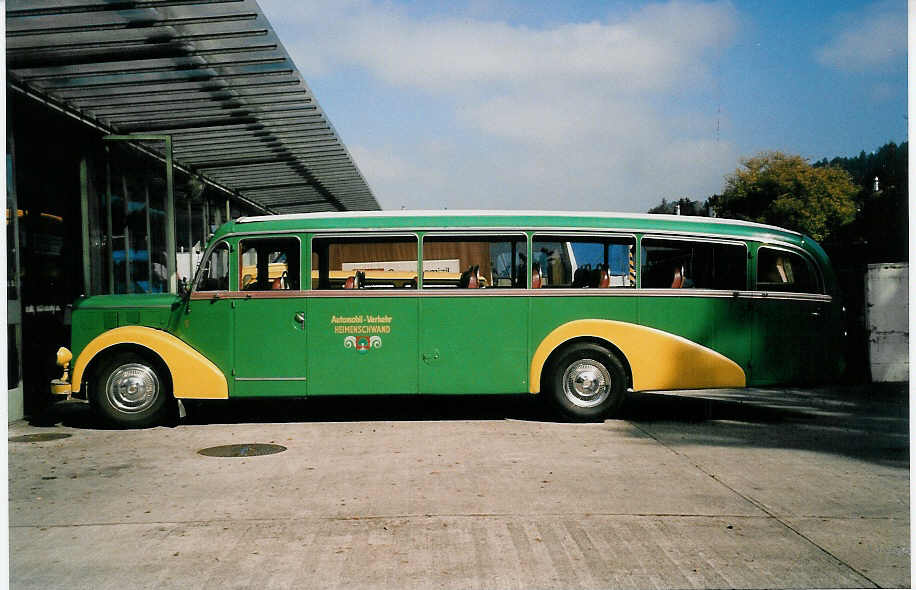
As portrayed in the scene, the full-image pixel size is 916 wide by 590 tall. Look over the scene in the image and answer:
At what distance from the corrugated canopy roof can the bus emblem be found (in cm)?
396

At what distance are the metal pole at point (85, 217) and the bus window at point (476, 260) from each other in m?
6.99

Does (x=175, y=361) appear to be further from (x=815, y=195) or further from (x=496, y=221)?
(x=815, y=195)

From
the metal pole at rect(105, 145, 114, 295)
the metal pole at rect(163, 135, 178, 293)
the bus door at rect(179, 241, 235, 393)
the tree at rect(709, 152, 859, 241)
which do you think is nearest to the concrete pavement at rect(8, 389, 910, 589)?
the bus door at rect(179, 241, 235, 393)

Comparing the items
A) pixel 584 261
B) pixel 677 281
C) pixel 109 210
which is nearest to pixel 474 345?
pixel 584 261

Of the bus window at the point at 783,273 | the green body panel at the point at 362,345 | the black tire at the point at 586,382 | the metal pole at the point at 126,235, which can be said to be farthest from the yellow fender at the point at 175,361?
the metal pole at the point at 126,235

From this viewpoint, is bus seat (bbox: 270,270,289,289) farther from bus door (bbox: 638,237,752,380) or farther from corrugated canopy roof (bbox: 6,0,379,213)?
bus door (bbox: 638,237,752,380)

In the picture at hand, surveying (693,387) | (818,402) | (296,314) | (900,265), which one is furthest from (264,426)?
(900,265)

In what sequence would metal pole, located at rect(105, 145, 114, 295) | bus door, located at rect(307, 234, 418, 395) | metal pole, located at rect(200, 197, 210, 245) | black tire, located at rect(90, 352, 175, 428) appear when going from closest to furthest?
black tire, located at rect(90, 352, 175, 428)
bus door, located at rect(307, 234, 418, 395)
metal pole, located at rect(105, 145, 114, 295)
metal pole, located at rect(200, 197, 210, 245)

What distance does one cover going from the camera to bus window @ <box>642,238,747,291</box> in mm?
11109

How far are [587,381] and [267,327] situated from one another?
12.9 feet

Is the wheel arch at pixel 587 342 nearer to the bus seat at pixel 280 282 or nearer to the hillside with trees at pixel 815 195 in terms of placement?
the bus seat at pixel 280 282

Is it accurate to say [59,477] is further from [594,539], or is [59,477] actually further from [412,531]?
[594,539]

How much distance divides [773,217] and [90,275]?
6065cm

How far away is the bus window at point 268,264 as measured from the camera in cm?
1086
